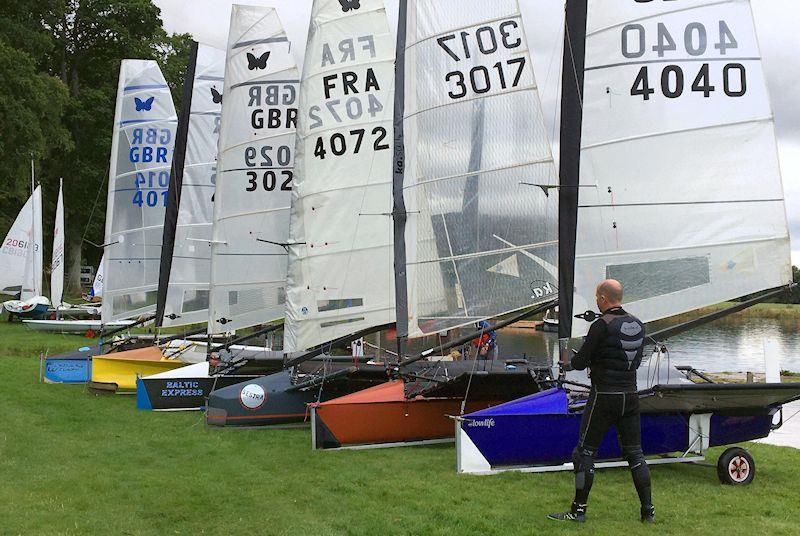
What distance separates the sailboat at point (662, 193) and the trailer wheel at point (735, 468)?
367 millimetres

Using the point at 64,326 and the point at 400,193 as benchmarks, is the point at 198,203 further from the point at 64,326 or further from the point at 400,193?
the point at 64,326

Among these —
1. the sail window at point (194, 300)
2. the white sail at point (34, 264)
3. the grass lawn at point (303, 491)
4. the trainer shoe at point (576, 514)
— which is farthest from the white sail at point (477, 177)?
the white sail at point (34, 264)

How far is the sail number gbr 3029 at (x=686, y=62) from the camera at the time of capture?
688cm

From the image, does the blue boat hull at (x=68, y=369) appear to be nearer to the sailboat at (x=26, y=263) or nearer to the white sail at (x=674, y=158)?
the white sail at (x=674, y=158)

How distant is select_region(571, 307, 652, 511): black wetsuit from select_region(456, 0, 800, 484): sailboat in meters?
1.50

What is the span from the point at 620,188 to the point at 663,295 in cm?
94

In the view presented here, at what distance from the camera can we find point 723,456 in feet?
21.1

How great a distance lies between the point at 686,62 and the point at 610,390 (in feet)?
10.6

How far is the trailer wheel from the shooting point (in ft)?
20.8

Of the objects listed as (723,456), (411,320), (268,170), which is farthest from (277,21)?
(723,456)

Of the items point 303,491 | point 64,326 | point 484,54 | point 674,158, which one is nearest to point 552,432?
point 303,491

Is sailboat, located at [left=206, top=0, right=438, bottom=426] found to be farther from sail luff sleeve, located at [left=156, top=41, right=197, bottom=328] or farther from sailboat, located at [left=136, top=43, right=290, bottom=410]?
sail luff sleeve, located at [left=156, top=41, right=197, bottom=328]

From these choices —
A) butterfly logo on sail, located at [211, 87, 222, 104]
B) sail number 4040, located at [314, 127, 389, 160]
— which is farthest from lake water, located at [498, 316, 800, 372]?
butterfly logo on sail, located at [211, 87, 222, 104]

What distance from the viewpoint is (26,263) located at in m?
24.2
